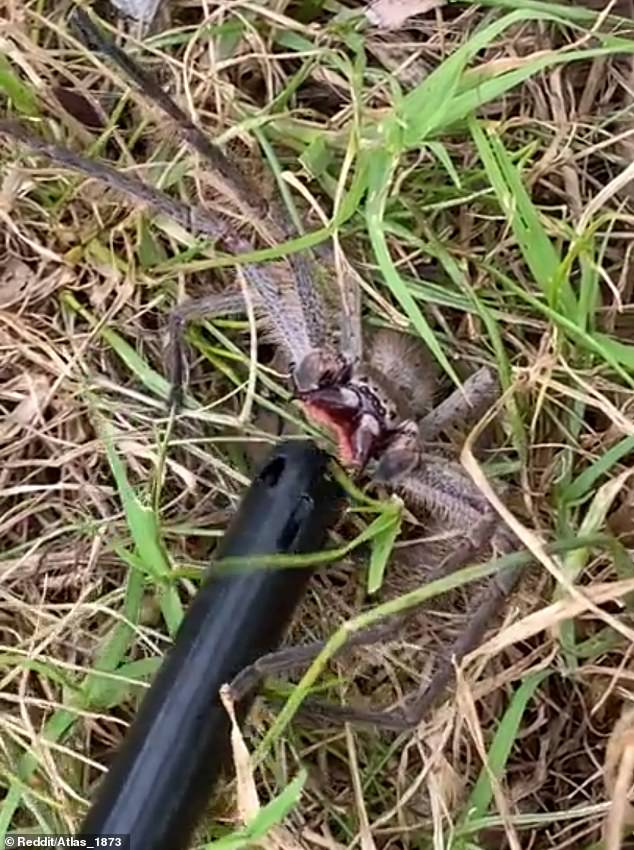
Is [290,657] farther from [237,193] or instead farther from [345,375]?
[237,193]

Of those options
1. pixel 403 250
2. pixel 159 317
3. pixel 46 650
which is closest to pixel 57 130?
pixel 159 317

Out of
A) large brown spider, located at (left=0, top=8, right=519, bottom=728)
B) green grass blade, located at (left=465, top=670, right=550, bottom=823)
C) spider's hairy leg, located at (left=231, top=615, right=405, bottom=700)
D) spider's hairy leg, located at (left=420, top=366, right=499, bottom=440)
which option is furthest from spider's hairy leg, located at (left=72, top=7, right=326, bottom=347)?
green grass blade, located at (left=465, top=670, right=550, bottom=823)

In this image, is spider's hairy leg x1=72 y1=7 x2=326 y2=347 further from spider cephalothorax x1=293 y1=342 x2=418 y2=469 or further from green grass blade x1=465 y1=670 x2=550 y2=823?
green grass blade x1=465 y1=670 x2=550 y2=823

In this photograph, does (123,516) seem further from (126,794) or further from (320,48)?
(320,48)

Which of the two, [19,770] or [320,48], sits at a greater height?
[320,48]

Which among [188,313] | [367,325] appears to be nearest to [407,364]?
[367,325]

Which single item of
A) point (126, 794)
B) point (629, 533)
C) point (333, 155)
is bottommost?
point (629, 533)
